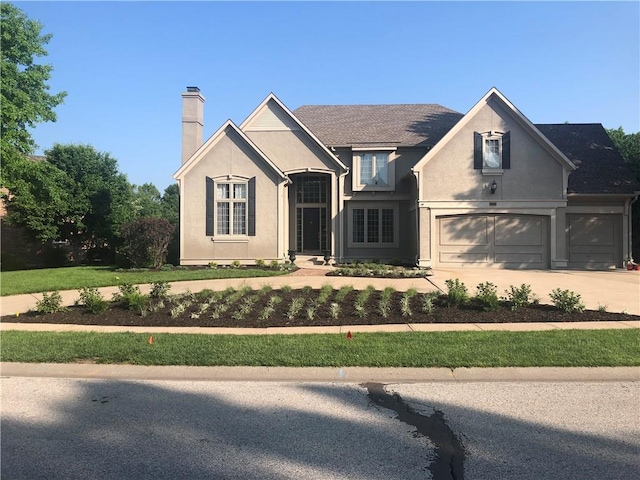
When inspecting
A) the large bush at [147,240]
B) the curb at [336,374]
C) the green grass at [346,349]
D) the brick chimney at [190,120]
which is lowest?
the curb at [336,374]

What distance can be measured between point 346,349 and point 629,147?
2943 centimetres

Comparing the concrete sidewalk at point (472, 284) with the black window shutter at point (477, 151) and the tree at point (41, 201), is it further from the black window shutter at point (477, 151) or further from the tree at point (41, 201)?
the tree at point (41, 201)

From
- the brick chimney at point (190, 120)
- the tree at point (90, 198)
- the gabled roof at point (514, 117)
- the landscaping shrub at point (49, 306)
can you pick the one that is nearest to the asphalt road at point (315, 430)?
the landscaping shrub at point (49, 306)

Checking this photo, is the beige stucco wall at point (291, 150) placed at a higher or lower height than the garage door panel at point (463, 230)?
higher

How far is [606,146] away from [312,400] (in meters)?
24.2

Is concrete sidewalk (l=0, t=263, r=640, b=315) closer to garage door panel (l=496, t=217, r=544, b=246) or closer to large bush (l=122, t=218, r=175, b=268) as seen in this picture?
garage door panel (l=496, t=217, r=544, b=246)

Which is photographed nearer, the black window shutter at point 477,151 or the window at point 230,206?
the black window shutter at point 477,151

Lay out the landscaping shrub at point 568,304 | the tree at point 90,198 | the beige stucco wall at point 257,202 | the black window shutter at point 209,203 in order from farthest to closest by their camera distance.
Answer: the tree at point 90,198
the black window shutter at point 209,203
the beige stucco wall at point 257,202
the landscaping shrub at point 568,304

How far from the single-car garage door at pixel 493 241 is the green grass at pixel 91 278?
25.8 feet

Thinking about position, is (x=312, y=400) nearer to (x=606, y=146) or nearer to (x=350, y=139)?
(x=350, y=139)

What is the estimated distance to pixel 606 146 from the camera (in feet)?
77.4

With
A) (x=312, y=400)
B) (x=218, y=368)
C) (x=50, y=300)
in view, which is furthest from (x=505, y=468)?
(x=50, y=300)

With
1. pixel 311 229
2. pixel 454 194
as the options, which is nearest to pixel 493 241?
pixel 454 194

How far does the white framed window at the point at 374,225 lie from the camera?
23.3 metres
